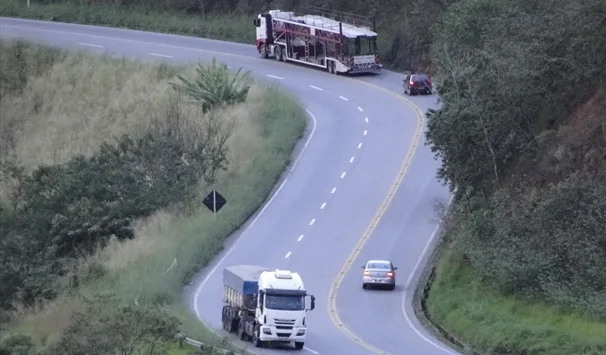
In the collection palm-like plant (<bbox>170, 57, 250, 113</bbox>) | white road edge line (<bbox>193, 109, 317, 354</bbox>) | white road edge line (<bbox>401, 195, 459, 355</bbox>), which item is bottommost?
white road edge line (<bbox>193, 109, 317, 354</bbox>)

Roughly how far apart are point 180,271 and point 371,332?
8.97 meters

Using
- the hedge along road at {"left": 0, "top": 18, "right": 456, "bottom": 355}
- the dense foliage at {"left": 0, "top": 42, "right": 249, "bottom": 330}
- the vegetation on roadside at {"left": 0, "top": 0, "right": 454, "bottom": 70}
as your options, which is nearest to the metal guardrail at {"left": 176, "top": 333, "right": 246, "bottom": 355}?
the hedge along road at {"left": 0, "top": 18, "right": 456, "bottom": 355}

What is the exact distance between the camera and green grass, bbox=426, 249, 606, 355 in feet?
102

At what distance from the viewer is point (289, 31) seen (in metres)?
72.4

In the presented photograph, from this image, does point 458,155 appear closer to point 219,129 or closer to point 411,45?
point 219,129

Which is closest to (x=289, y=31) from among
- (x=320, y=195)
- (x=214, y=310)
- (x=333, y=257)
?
(x=320, y=195)

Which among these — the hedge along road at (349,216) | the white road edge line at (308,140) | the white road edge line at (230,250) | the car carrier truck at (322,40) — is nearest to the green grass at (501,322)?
the hedge along road at (349,216)

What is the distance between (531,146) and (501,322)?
31.1ft

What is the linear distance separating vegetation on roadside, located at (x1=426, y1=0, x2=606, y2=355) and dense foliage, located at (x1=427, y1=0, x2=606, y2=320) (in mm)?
44

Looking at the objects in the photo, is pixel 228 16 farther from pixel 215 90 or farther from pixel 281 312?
pixel 281 312

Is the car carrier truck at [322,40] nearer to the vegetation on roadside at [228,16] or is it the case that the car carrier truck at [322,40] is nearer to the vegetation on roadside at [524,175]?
the vegetation on roadside at [228,16]

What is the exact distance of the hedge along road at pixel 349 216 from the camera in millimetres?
36588

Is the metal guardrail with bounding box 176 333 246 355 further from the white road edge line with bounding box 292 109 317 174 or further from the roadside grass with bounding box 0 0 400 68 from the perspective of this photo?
the roadside grass with bounding box 0 0 400 68

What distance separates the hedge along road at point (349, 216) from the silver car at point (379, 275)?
35 centimetres
